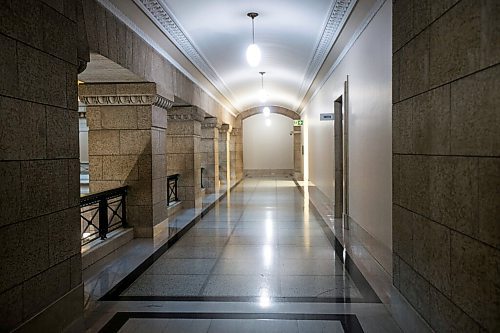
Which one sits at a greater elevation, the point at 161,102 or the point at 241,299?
the point at 161,102

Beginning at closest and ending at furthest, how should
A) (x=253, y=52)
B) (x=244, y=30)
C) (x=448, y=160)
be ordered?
(x=448, y=160), (x=253, y=52), (x=244, y=30)

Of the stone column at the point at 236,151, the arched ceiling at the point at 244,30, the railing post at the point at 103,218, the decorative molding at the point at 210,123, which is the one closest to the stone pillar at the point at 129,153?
the railing post at the point at 103,218

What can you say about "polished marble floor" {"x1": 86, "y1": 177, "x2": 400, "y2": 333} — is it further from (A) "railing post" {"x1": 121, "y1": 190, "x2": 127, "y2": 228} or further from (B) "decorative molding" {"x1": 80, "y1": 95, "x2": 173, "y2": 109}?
(B) "decorative molding" {"x1": 80, "y1": 95, "x2": 173, "y2": 109}

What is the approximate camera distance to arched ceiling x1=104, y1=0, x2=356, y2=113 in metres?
5.83

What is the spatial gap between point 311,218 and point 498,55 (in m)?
6.99

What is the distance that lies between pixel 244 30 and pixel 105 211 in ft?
11.5

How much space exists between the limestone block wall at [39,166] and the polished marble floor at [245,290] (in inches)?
23.4

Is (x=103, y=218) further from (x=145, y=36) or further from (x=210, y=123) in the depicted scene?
(x=210, y=123)

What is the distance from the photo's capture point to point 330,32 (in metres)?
6.96

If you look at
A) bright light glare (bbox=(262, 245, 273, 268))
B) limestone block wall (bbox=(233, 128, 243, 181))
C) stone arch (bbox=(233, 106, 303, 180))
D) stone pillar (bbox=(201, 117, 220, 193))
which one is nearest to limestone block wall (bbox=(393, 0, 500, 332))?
bright light glare (bbox=(262, 245, 273, 268))

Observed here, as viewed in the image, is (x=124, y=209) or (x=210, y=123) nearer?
(x=124, y=209)

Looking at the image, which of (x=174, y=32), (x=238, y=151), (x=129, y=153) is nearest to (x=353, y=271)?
(x=129, y=153)

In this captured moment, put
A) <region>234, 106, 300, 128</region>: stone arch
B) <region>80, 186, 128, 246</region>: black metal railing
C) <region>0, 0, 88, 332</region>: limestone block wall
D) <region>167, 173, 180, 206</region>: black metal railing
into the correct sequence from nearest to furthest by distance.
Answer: <region>0, 0, 88, 332</region>: limestone block wall
<region>80, 186, 128, 246</region>: black metal railing
<region>167, 173, 180, 206</region>: black metal railing
<region>234, 106, 300, 128</region>: stone arch

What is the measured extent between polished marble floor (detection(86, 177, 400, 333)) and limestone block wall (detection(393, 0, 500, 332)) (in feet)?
2.25
